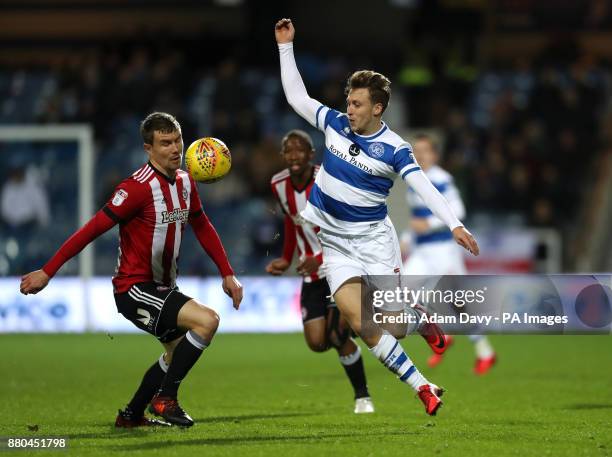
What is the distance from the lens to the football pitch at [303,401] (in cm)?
736

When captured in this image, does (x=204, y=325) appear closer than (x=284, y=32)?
Yes

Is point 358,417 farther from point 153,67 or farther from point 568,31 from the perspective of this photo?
point 568,31

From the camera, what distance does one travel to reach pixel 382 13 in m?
24.2

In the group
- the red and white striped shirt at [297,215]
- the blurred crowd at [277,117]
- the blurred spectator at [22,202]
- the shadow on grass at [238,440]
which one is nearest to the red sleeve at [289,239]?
the red and white striped shirt at [297,215]

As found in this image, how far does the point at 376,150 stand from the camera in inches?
307

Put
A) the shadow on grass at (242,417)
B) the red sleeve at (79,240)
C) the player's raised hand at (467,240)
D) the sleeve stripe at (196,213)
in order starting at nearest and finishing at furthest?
the player's raised hand at (467,240)
the red sleeve at (79,240)
the sleeve stripe at (196,213)
the shadow on grass at (242,417)

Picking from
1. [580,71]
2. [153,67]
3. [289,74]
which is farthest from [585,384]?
[153,67]

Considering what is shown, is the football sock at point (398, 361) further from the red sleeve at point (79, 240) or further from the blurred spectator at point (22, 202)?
the blurred spectator at point (22, 202)

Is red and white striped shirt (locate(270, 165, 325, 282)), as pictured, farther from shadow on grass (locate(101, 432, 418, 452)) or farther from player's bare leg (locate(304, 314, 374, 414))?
shadow on grass (locate(101, 432, 418, 452))

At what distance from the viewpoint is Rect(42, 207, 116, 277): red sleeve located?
761 centimetres

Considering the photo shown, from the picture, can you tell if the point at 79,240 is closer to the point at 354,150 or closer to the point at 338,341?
the point at 354,150

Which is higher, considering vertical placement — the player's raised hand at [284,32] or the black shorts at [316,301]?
the player's raised hand at [284,32]

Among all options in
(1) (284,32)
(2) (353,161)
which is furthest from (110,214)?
(1) (284,32)

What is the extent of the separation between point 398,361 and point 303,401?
2542 mm
